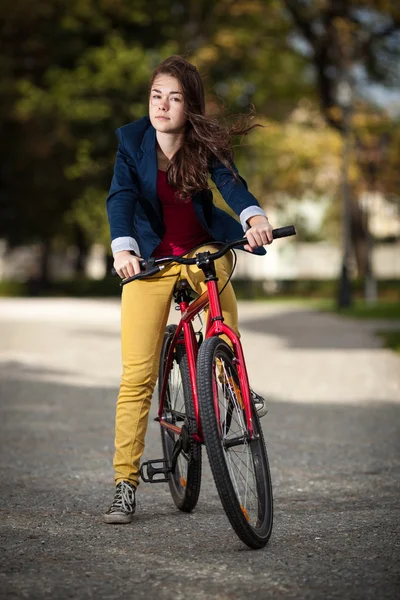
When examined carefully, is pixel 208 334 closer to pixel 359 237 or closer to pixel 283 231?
pixel 283 231

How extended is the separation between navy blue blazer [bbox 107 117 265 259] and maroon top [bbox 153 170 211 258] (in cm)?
3

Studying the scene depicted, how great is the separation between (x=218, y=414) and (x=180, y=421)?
77 cm

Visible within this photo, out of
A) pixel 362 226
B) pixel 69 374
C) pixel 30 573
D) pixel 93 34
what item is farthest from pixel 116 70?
pixel 30 573

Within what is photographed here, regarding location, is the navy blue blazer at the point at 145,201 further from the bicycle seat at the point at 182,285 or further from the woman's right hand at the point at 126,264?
the bicycle seat at the point at 182,285

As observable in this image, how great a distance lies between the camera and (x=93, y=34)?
42906mm

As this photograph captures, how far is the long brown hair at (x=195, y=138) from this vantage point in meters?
4.84

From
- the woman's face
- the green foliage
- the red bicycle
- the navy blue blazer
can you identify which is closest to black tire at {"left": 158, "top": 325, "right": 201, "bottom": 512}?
the red bicycle

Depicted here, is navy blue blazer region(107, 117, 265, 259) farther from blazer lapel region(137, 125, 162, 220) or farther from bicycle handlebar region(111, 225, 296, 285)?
bicycle handlebar region(111, 225, 296, 285)

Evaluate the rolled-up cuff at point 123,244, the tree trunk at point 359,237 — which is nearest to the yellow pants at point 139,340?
the rolled-up cuff at point 123,244

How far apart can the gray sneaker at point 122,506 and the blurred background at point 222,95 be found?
87.4 feet

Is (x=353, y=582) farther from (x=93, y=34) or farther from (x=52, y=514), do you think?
(x=93, y=34)

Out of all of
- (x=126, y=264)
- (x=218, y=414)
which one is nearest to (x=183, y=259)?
(x=126, y=264)

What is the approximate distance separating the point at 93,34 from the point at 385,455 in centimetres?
3760

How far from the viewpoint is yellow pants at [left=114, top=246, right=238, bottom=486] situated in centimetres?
505
